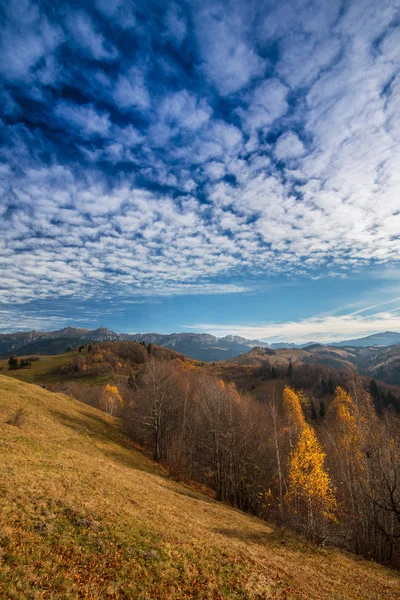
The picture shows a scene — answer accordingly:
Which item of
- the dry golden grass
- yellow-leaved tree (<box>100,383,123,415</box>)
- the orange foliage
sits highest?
the dry golden grass

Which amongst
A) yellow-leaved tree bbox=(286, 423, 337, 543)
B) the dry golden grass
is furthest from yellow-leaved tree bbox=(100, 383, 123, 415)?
yellow-leaved tree bbox=(286, 423, 337, 543)

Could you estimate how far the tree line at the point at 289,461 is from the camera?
28.6 meters

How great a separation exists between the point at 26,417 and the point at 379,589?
33.5m

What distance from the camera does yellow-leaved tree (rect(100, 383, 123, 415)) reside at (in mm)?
94375

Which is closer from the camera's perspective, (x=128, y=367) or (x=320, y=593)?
(x=320, y=593)

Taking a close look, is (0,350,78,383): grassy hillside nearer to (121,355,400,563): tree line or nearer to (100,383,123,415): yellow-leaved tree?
(100,383,123,415): yellow-leaved tree

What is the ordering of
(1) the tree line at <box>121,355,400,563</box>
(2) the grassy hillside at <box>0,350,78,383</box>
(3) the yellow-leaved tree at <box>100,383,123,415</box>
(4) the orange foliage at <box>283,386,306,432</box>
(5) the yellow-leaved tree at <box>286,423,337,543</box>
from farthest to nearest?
(2) the grassy hillside at <box>0,350,78,383</box>
(3) the yellow-leaved tree at <box>100,383,123,415</box>
(4) the orange foliage at <box>283,386,306,432</box>
(1) the tree line at <box>121,355,400,563</box>
(5) the yellow-leaved tree at <box>286,423,337,543</box>

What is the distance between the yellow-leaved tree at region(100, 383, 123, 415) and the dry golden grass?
74.6 metres

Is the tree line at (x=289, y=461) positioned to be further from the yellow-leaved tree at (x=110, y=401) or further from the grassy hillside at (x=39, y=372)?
the grassy hillside at (x=39, y=372)

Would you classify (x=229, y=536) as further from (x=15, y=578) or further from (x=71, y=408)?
(x=71, y=408)

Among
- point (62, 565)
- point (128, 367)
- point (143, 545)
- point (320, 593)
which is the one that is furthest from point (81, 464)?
point (128, 367)

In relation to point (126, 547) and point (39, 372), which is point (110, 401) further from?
point (39, 372)

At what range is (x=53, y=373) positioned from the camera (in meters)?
164

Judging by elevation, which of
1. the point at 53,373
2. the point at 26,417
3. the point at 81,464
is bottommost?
the point at 53,373
